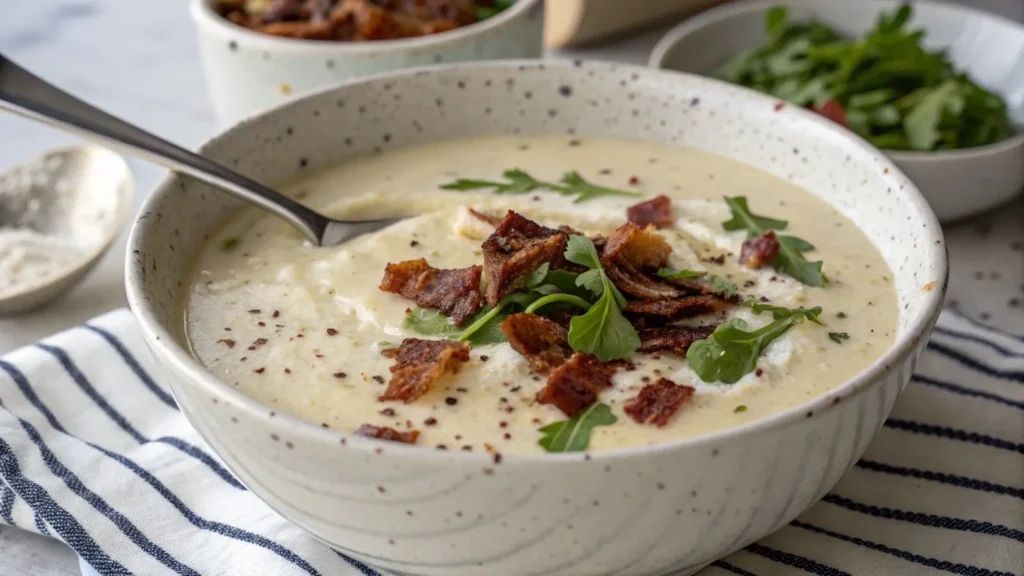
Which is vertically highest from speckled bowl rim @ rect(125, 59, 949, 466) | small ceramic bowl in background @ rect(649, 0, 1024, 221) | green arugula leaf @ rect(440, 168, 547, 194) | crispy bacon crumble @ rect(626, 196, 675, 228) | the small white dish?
speckled bowl rim @ rect(125, 59, 949, 466)

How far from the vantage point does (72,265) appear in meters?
2.78

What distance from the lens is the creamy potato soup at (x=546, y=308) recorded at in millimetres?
1771

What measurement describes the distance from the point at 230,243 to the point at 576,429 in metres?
1.02

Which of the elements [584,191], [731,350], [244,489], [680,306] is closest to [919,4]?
[584,191]

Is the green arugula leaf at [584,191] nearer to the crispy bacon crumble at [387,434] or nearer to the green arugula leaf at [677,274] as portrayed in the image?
the green arugula leaf at [677,274]

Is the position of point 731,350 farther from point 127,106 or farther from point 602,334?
point 127,106

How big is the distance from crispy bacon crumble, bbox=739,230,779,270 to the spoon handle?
3.12 feet

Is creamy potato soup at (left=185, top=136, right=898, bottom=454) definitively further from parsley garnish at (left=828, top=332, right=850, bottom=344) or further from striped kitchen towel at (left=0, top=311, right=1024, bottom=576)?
striped kitchen towel at (left=0, top=311, right=1024, bottom=576)

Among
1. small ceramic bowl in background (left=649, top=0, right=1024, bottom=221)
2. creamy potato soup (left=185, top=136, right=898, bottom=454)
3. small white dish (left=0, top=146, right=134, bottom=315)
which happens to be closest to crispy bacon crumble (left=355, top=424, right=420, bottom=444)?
creamy potato soup (left=185, top=136, right=898, bottom=454)

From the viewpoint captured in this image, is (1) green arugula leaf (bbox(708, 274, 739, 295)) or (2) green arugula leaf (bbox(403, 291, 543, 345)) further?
(1) green arugula leaf (bbox(708, 274, 739, 295))

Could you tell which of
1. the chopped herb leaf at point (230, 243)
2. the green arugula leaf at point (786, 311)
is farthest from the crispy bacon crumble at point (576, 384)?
the chopped herb leaf at point (230, 243)

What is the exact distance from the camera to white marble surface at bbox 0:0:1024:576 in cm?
281

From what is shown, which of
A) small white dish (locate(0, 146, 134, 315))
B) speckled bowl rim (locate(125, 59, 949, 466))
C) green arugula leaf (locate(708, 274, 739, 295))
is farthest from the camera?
small white dish (locate(0, 146, 134, 315))

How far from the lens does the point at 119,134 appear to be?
86.4 inches
